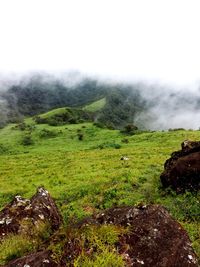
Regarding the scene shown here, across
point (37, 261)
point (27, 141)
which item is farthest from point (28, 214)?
point (27, 141)

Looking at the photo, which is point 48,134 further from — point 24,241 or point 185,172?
point 24,241

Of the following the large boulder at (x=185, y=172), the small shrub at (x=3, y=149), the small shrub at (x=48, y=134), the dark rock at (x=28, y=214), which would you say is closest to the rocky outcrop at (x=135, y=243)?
the dark rock at (x=28, y=214)

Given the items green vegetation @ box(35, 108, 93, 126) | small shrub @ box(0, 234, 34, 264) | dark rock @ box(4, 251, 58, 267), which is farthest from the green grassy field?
green vegetation @ box(35, 108, 93, 126)

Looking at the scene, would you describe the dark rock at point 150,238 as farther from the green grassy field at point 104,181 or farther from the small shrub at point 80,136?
the small shrub at point 80,136

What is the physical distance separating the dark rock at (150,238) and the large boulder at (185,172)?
1207 centimetres

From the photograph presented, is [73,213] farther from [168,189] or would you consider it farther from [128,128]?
[128,128]

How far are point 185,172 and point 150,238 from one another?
1399 centimetres

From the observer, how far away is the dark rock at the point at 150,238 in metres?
10.0

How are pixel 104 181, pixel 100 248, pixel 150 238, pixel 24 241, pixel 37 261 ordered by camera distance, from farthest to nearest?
pixel 104 181, pixel 24 241, pixel 150 238, pixel 37 261, pixel 100 248

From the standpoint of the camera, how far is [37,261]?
1003 cm

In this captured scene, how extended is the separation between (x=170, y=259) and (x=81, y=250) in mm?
2202

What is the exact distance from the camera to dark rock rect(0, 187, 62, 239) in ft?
52.9

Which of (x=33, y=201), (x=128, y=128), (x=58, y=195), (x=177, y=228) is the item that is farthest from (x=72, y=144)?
(x=177, y=228)

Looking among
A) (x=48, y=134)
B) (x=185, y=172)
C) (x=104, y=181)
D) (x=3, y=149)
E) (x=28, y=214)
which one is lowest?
(x=3, y=149)
